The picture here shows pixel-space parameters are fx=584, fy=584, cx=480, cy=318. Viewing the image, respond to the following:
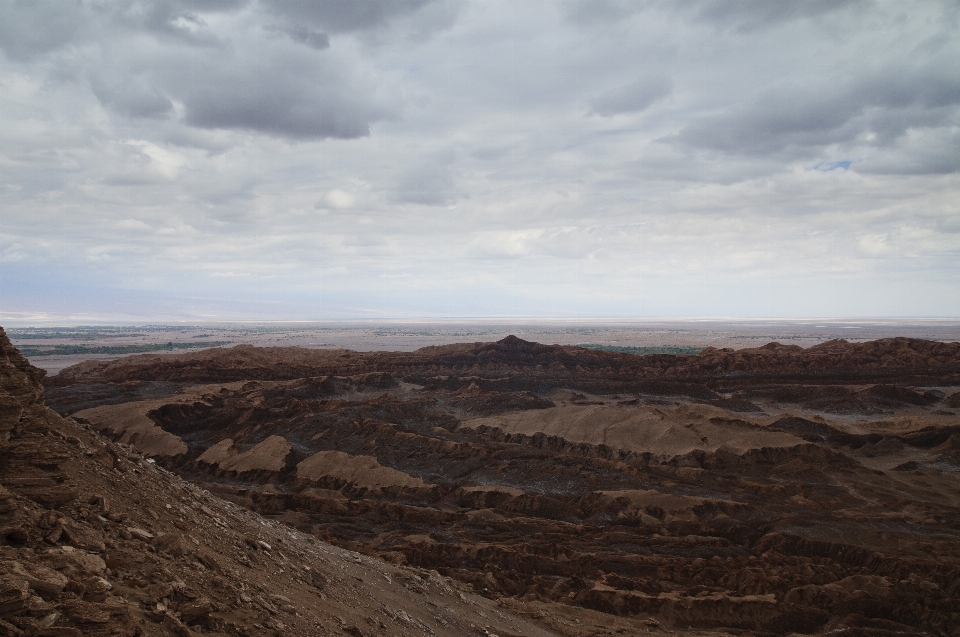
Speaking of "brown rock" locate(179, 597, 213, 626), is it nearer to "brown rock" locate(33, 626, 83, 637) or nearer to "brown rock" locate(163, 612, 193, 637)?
"brown rock" locate(163, 612, 193, 637)

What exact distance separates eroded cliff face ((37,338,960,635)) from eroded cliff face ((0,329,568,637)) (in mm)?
5045

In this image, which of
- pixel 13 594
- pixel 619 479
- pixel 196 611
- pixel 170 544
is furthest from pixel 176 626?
pixel 619 479

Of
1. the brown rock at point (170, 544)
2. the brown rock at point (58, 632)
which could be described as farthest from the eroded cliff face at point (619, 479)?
the brown rock at point (58, 632)

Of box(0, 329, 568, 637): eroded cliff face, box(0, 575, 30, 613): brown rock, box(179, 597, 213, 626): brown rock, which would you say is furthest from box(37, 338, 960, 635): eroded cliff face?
box(0, 575, 30, 613): brown rock

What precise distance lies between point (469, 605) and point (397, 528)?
9.29 meters

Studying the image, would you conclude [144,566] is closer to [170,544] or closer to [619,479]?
[170,544]

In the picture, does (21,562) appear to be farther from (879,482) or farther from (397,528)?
(879,482)

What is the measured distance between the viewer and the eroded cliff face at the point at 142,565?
600 cm

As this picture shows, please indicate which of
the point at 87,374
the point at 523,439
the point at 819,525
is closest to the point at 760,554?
the point at 819,525

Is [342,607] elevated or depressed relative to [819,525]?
elevated

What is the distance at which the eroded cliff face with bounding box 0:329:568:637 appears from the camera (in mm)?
6000

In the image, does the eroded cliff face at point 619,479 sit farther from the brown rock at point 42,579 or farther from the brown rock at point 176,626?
the brown rock at point 42,579

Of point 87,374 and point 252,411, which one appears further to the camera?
point 87,374

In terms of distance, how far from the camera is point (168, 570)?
25.2 ft
